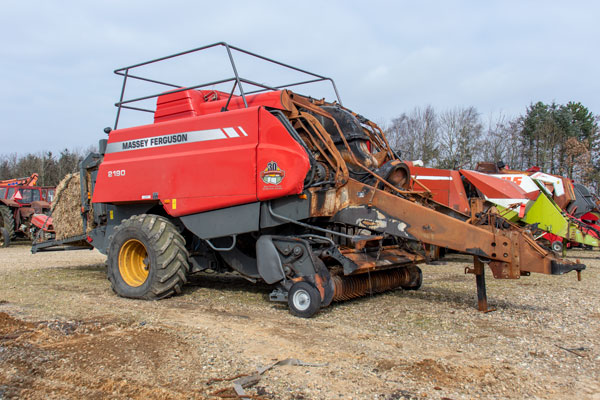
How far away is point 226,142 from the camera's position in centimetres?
655

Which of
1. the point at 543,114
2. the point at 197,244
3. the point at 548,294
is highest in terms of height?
the point at 543,114

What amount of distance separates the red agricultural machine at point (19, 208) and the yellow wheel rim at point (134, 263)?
34.8 feet

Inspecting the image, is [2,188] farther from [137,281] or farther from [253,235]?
[253,235]

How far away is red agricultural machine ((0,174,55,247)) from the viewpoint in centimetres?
1725

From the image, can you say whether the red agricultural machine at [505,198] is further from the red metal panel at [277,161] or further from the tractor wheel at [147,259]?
the tractor wheel at [147,259]

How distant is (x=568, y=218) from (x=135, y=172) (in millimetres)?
10956

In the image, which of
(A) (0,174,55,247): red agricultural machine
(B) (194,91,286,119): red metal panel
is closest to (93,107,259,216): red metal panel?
(B) (194,91,286,119): red metal panel

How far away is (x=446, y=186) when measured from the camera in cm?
1284

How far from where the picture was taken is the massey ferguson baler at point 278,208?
19.2ft

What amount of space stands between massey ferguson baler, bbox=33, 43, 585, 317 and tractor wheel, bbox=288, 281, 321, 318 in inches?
0.5

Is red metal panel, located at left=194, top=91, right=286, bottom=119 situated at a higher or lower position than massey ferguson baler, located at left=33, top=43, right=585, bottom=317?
higher

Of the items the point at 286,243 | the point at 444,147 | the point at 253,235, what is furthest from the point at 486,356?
the point at 444,147

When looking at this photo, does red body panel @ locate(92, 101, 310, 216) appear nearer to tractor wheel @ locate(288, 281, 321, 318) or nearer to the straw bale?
tractor wheel @ locate(288, 281, 321, 318)

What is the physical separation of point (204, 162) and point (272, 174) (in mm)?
1037
